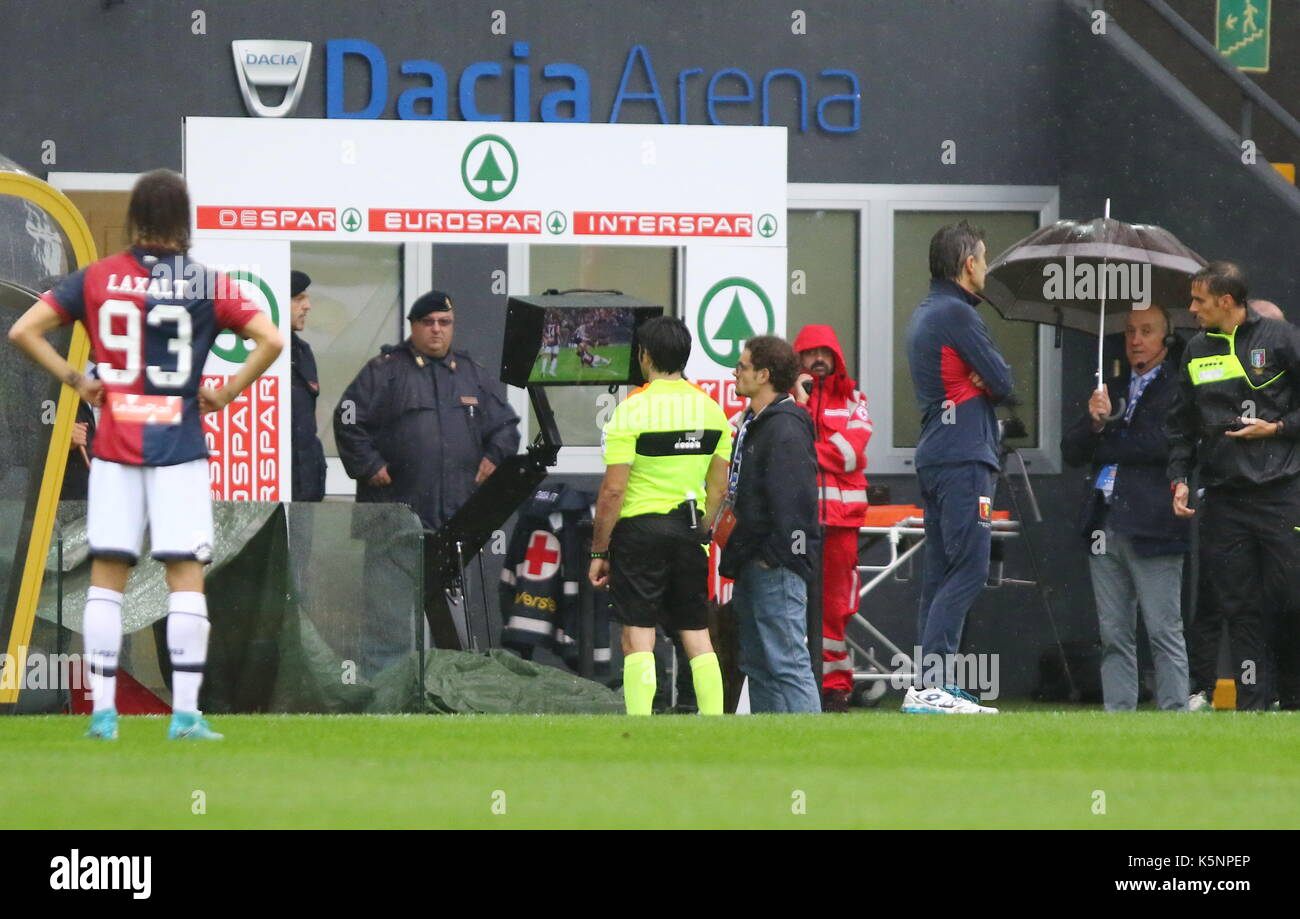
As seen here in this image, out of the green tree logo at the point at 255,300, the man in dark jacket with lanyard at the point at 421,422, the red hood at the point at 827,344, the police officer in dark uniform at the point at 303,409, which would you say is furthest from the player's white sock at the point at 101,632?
the red hood at the point at 827,344

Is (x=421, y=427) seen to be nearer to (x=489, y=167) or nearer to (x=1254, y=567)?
(x=489, y=167)

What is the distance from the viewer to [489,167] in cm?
1215

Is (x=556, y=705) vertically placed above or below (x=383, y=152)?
below

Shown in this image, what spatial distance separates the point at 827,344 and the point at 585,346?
1683 millimetres

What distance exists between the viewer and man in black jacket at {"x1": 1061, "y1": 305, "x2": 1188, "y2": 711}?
1167 centimetres

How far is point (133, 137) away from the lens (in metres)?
14.5

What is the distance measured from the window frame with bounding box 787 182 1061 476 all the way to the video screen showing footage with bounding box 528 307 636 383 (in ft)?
10.9

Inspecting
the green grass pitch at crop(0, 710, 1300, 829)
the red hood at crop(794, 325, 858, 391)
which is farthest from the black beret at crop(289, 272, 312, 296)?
the green grass pitch at crop(0, 710, 1300, 829)

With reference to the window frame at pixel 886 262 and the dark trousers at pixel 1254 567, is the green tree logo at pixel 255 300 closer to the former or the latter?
the window frame at pixel 886 262

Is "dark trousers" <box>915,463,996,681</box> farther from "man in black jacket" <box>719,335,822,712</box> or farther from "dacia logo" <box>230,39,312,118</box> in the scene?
"dacia logo" <box>230,39,312,118</box>

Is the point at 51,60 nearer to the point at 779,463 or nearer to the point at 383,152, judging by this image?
the point at 383,152
